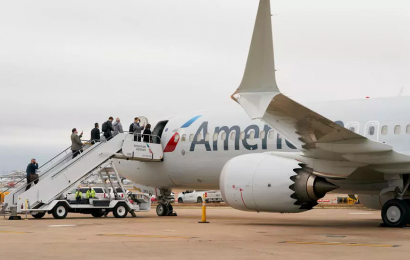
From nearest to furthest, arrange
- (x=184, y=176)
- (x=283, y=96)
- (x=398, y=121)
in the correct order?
1. (x=283, y=96)
2. (x=398, y=121)
3. (x=184, y=176)

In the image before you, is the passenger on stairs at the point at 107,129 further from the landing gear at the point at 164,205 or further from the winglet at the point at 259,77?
the winglet at the point at 259,77

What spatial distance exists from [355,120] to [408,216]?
11.0ft

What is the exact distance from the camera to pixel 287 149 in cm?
1816

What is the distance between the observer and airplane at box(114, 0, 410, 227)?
38.9ft

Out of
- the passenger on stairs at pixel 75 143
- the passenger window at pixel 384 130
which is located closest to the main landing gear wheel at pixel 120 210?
the passenger on stairs at pixel 75 143

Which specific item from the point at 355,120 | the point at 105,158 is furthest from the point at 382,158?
the point at 105,158

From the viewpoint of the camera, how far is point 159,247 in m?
10.5

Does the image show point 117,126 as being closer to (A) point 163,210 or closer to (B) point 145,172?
(B) point 145,172

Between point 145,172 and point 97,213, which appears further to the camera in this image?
point 145,172

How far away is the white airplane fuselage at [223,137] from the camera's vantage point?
16672mm

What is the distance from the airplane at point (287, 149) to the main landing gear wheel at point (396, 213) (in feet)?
0.08

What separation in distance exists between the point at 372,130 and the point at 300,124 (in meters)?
4.12

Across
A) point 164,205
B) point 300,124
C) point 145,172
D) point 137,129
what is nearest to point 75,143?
point 137,129

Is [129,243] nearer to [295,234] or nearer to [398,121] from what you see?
[295,234]
